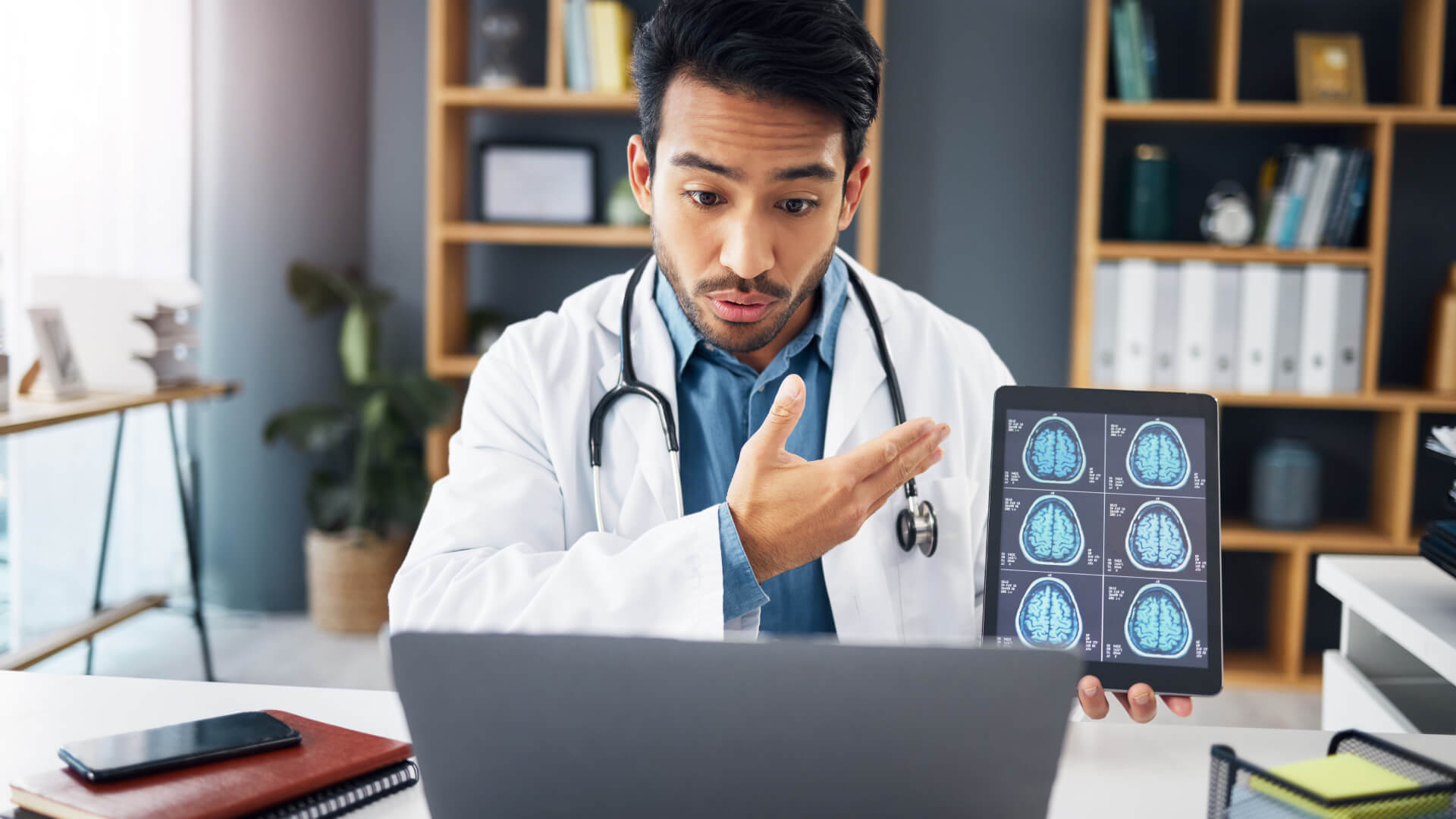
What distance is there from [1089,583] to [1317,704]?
2.27 metres

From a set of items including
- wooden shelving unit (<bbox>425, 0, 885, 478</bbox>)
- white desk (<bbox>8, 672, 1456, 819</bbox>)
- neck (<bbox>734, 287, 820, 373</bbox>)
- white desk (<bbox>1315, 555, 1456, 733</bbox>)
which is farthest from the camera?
wooden shelving unit (<bbox>425, 0, 885, 478</bbox>)

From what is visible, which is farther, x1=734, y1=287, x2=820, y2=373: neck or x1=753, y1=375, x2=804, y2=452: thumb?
x1=734, y1=287, x2=820, y2=373: neck

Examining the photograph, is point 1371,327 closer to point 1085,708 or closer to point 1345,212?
point 1345,212

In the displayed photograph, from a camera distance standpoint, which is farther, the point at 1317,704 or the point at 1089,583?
the point at 1317,704

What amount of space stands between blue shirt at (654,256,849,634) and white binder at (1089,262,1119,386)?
1.63m

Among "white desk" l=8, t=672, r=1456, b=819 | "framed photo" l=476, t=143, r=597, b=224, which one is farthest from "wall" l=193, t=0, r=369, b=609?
"white desk" l=8, t=672, r=1456, b=819

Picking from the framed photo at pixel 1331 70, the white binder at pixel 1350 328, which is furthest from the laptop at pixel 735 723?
the framed photo at pixel 1331 70

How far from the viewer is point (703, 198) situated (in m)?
1.16

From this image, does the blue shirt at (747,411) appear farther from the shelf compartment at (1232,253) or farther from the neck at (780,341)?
the shelf compartment at (1232,253)

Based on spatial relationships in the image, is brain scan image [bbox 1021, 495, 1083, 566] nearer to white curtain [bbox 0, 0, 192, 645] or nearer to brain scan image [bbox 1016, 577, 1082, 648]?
brain scan image [bbox 1016, 577, 1082, 648]

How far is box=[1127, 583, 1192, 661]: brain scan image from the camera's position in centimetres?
89

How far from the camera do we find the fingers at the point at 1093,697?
88 centimetres

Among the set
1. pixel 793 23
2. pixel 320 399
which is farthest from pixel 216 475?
pixel 793 23

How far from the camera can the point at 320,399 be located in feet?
10.6
